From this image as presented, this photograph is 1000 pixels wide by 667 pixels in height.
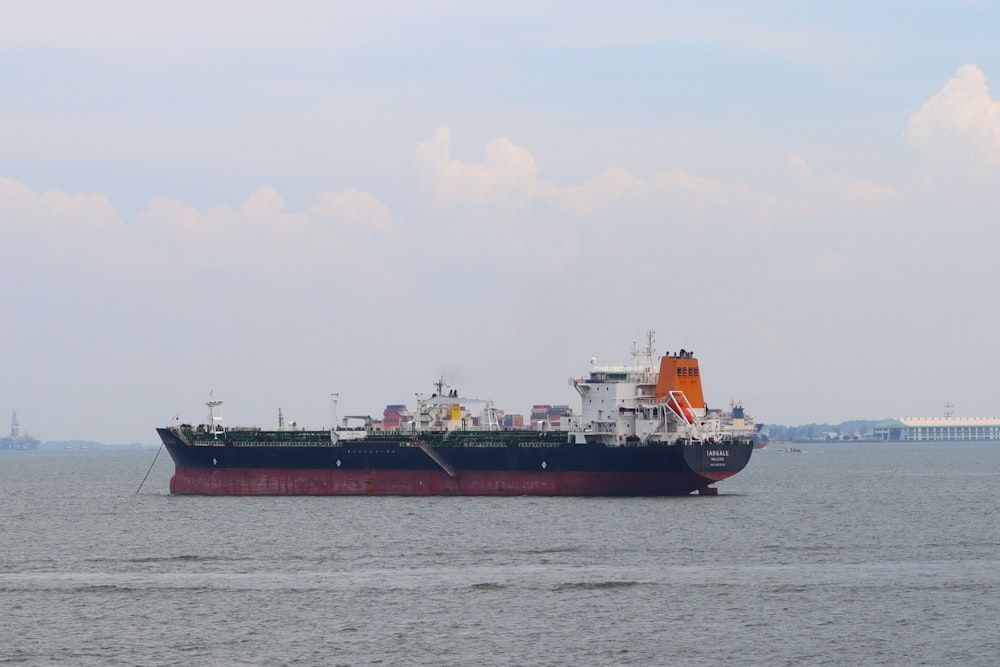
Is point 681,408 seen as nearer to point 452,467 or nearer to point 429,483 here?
point 452,467

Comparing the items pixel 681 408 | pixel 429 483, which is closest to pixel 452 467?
pixel 429 483

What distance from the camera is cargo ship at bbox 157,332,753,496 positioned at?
74562 mm

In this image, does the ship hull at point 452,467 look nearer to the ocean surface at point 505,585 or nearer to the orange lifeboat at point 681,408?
the ocean surface at point 505,585

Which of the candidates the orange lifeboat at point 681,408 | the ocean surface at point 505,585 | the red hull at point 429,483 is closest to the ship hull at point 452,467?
the red hull at point 429,483

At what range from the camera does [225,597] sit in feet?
149

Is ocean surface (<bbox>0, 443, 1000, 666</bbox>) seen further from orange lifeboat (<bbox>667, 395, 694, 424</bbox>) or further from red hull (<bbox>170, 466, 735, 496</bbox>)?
orange lifeboat (<bbox>667, 395, 694, 424</bbox>)

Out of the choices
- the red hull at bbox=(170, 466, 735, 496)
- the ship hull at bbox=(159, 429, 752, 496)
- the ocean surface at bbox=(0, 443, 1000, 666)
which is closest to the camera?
the ocean surface at bbox=(0, 443, 1000, 666)

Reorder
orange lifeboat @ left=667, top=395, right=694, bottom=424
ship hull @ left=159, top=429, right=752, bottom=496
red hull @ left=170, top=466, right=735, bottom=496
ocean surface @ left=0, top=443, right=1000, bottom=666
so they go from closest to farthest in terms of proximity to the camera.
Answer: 1. ocean surface @ left=0, top=443, right=1000, bottom=666
2. ship hull @ left=159, top=429, right=752, bottom=496
3. red hull @ left=170, top=466, right=735, bottom=496
4. orange lifeboat @ left=667, top=395, right=694, bottom=424

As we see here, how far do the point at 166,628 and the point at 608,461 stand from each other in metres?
38.1

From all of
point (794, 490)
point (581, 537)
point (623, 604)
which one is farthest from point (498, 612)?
point (794, 490)

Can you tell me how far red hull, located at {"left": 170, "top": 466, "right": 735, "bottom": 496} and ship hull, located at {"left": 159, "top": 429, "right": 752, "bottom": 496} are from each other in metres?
0.05

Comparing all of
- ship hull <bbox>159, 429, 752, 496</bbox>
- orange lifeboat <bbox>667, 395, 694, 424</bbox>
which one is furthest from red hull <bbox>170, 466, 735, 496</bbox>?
orange lifeboat <bbox>667, 395, 694, 424</bbox>

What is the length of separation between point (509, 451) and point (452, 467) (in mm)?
3532

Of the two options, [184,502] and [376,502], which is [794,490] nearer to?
[376,502]
